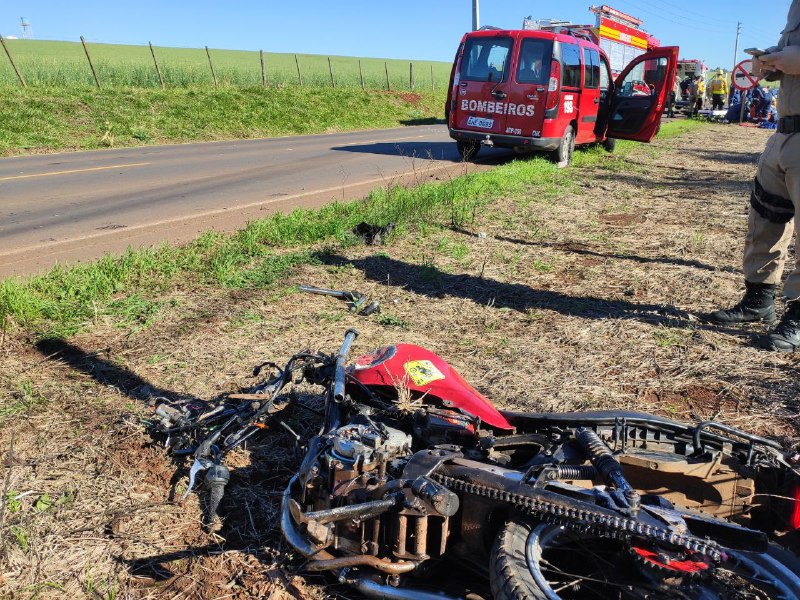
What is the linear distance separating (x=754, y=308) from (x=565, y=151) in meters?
9.35

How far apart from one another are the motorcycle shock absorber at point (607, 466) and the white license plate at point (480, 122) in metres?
11.4

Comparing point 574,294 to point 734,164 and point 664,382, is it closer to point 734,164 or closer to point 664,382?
point 664,382

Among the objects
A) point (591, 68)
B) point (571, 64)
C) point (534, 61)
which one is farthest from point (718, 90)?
→ point (534, 61)

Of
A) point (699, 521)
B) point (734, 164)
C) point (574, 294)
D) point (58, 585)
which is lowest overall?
point (734, 164)

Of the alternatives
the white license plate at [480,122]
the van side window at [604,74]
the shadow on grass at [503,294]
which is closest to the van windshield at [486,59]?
the white license plate at [480,122]

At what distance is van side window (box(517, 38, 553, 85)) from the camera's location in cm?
1241

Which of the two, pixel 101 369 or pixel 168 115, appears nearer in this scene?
pixel 101 369

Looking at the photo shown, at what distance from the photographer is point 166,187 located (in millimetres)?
10891

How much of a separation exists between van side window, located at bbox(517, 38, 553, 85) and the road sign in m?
7.44

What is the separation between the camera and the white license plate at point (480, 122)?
1303 cm

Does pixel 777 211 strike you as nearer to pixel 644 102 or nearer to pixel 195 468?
pixel 195 468

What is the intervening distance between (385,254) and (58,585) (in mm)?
4882

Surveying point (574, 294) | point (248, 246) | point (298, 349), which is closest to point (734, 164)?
point (574, 294)

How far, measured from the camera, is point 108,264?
19.0ft
